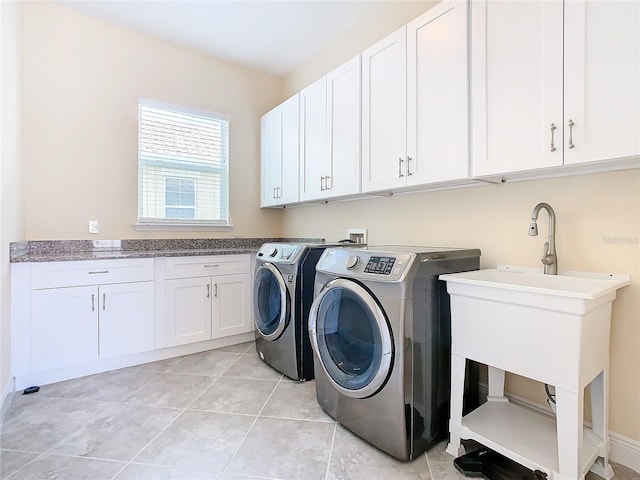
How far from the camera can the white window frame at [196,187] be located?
9.50 feet

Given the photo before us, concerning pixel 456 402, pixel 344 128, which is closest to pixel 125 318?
pixel 344 128

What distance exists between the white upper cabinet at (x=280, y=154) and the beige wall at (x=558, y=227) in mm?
840

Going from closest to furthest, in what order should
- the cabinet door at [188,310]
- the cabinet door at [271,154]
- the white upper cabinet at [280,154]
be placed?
1. the cabinet door at [188,310]
2. the white upper cabinet at [280,154]
3. the cabinet door at [271,154]

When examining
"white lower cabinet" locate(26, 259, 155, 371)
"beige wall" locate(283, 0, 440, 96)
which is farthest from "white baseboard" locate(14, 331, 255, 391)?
"beige wall" locate(283, 0, 440, 96)

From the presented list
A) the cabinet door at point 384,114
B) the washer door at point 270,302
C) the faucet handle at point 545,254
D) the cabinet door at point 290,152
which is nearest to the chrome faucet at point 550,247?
the faucet handle at point 545,254

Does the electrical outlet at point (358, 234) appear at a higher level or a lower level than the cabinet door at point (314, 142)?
lower

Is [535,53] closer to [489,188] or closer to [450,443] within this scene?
[489,188]

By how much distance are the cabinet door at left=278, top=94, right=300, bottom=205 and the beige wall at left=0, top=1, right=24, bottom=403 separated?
190 cm

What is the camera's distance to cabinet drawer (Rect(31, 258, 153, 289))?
2.13m

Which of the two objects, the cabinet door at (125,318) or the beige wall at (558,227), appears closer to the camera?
the beige wall at (558,227)

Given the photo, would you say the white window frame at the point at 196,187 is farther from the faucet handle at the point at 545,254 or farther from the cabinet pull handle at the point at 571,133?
the cabinet pull handle at the point at 571,133

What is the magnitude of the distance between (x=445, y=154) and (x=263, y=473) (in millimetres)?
1723

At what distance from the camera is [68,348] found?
219 cm

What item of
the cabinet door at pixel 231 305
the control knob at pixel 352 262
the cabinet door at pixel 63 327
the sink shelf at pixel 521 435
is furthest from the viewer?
the cabinet door at pixel 231 305
